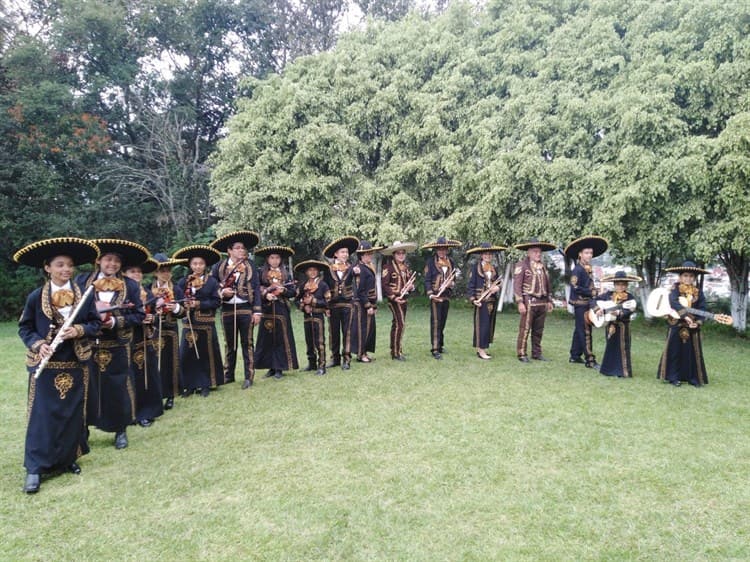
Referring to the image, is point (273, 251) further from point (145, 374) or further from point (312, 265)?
point (145, 374)

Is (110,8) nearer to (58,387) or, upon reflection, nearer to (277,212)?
(277,212)

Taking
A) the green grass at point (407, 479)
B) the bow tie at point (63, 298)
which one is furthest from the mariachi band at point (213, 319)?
the green grass at point (407, 479)

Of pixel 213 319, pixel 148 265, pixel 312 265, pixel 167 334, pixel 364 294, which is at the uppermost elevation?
pixel 148 265

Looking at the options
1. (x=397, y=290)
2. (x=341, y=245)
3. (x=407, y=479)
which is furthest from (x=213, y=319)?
(x=407, y=479)

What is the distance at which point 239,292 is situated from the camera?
273 inches

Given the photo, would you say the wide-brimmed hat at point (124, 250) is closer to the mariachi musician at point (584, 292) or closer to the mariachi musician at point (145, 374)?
the mariachi musician at point (145, 374)

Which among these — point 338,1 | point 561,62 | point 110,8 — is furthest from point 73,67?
point 561,62

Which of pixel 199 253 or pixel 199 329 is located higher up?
pixel 199 253

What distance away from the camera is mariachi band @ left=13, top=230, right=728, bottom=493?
4.11 metres

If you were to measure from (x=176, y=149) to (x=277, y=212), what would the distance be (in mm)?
8073

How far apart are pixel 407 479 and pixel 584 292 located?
18.1ft

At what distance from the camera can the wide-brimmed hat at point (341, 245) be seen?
25.6ft

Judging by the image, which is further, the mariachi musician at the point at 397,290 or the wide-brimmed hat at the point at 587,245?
the mariachi musician at the point at 397,290

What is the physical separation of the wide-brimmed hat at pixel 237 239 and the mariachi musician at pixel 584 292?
5.11m
